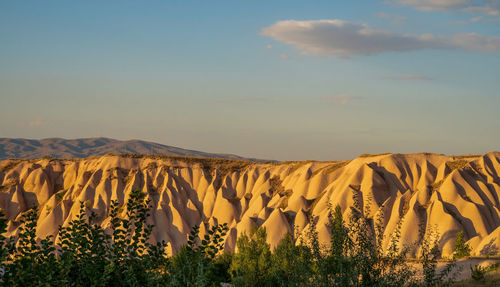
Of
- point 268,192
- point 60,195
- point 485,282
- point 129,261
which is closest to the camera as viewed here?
point 129,261

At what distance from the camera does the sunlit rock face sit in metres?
61.4

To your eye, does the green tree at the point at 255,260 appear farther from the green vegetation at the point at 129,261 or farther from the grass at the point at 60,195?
the grass at the point at 60,195

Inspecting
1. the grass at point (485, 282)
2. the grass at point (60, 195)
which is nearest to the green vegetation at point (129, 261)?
the grass at point (485, 282)

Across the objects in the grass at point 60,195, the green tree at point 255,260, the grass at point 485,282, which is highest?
the grass at point 60,195

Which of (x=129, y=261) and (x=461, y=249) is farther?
(x=461, y=249)

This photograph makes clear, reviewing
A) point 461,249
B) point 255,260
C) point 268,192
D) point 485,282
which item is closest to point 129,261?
point 485,282

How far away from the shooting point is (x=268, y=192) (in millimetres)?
78938

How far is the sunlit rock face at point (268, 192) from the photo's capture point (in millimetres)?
61438

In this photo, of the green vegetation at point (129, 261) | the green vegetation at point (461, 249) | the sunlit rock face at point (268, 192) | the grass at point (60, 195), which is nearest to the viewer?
the green vegetation at point (129, 261)

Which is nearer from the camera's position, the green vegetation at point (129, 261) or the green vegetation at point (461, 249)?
the green vegetation at point (129, 261)

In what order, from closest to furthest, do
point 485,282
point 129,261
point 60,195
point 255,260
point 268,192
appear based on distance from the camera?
point 129,261, point 485,282, point 255,260, point 268,192, point 60,195

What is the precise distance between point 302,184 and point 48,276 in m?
67.6

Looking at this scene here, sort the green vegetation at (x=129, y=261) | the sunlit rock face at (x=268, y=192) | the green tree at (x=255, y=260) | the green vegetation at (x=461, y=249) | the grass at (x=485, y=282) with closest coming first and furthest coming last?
the green vegetation at (x=129, y=261)
the grass at (x=485, y=282)
the green tree at (x=255, y=260)
the green vegetation at (x=461, y=249)
the sunlit rock face at (x=268, y=192)

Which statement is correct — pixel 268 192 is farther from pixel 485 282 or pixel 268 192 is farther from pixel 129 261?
pixel 129 261
